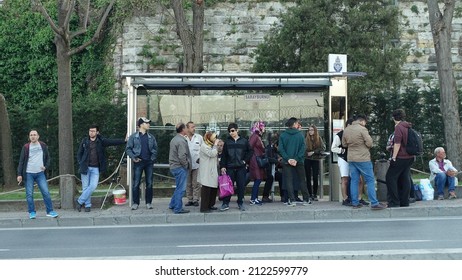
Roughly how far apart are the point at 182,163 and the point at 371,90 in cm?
982

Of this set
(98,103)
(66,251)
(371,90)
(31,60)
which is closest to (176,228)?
(66,251)

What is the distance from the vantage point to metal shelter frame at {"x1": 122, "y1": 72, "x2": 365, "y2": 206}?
15.6 m

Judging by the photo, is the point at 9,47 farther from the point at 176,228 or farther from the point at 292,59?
the point at 176,228

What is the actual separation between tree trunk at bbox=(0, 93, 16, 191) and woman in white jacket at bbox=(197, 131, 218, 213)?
8.22 m

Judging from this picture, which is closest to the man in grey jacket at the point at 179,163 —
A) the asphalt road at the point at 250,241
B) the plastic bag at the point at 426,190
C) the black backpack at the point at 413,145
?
the asphalt road at the point at 250,241

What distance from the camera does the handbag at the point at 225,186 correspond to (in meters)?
14.5

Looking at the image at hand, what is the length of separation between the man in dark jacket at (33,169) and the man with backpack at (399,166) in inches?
270

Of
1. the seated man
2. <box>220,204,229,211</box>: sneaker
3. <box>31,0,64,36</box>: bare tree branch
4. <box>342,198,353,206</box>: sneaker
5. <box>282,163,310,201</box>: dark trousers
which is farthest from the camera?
<box>31,0,64,36</box>: bare tree branch

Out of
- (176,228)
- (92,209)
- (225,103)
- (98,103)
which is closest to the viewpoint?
(176,228)

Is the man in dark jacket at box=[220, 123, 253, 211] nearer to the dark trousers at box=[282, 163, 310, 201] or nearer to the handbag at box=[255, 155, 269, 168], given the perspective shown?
the handbag at box=[255, 155, 269, 168]

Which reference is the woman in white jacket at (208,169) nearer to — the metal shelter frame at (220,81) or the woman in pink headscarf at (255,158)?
the woman in pink headscarf at (255,158)

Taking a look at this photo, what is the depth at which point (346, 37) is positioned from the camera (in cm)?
2361

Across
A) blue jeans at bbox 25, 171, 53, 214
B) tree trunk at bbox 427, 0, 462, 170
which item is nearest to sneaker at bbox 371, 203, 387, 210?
tree trunk at bbox 427, 0, 462, 170
